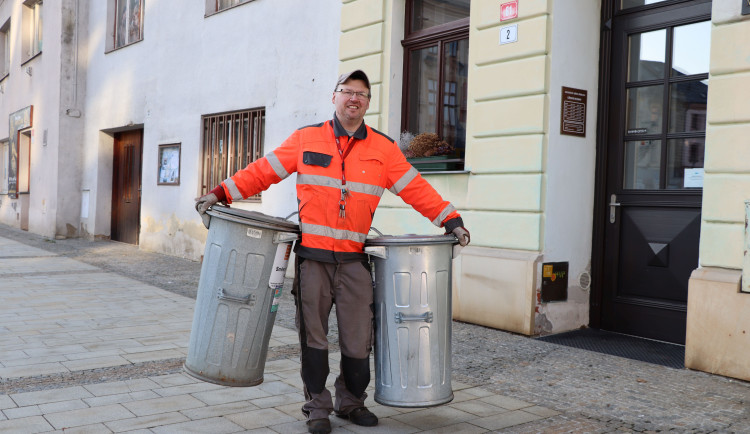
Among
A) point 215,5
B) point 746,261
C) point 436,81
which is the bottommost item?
point 746,261

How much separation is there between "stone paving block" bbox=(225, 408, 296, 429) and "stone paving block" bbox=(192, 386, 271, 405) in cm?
24

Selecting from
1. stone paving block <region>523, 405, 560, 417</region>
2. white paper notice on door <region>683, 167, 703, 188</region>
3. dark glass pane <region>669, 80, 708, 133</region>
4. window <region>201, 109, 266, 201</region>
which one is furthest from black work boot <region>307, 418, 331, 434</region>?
window <region>201, 109, 266, 201</region>

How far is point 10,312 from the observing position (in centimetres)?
641

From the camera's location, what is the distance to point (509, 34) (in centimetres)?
613

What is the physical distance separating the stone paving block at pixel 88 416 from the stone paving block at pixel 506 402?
6.30 ft

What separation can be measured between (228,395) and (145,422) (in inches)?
23.8

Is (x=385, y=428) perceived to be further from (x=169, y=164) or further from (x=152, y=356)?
(x=169, y=164)

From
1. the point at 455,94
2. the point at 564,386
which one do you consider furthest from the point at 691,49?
the point at 564,386

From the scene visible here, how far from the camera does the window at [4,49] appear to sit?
21630mm

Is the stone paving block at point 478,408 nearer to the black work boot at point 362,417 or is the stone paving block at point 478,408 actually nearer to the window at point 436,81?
the black work boot at point 362,417

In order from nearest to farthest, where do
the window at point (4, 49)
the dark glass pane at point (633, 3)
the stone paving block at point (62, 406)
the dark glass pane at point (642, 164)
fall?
the stone paving block at point (62, 406) → the dark glass pane at point (642, 164) → the dark glass pane at point (633, 3) → the window at point (4, 49)

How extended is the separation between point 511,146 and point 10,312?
464cm

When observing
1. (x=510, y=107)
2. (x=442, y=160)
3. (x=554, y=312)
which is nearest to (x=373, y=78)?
(x=442, y=160)

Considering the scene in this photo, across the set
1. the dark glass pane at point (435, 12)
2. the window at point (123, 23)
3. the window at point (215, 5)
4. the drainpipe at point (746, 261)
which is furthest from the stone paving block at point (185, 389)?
the window at point (123, 23)
